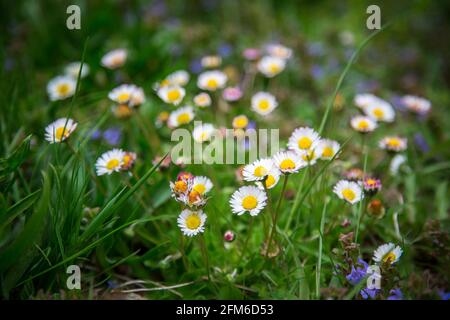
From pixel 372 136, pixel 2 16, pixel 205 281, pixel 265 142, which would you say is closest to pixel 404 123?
pixel 372 136

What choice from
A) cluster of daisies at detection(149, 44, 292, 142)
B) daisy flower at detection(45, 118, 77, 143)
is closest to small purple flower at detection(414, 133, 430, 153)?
cluster of daisies at detection(149, 44, 292, 142)

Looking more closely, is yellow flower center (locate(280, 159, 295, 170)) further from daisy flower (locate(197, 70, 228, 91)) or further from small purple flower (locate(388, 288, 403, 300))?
daisy flower (locate(197, 70, 228, 91))

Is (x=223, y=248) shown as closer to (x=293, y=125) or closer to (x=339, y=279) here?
(x=339, y=279)

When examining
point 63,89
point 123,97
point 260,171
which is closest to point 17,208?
point 123,97

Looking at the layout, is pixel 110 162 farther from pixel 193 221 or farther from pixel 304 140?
pixel 304 140

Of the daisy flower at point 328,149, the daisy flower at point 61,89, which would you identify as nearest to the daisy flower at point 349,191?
the daisy flower at point 328,149
